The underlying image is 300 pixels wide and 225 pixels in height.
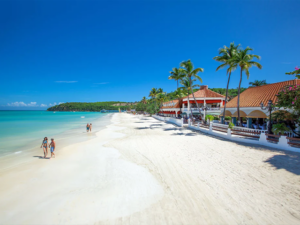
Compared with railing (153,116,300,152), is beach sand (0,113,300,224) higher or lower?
lower

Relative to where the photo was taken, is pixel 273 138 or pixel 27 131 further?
pixel 27 131

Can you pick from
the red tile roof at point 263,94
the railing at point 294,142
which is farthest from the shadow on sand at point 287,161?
the red tile roof at point 263,94

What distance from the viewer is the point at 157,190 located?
521 cm

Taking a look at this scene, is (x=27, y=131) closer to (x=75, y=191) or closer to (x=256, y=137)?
(x=75, y=191)

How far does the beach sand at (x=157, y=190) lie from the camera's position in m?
4.00

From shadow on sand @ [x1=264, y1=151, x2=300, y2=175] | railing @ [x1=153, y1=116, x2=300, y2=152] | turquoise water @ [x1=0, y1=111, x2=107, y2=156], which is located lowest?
turquoise water @ [x1=0, y1=111, x2=107, y2=156]

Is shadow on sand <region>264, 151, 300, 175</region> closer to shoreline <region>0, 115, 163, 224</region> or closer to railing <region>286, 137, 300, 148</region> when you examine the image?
railing <region>286, 137, 300, 148</region>

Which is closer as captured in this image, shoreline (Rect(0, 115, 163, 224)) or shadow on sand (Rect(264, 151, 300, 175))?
shoreline (Rect(0, 115, 163, 224))

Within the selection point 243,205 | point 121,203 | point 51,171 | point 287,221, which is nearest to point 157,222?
point 121,203

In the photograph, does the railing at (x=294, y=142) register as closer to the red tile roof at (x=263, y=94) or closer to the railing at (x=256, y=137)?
the railing at (x=256, y=137)

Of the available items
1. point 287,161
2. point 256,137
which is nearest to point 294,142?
point 256,137

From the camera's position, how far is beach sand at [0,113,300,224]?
4.00 metres

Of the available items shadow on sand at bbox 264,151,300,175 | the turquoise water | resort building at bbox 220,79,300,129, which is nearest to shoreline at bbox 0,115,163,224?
shadow on sand at bbox 264,151,300,175

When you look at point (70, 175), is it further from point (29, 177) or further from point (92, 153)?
point (92, 153)
